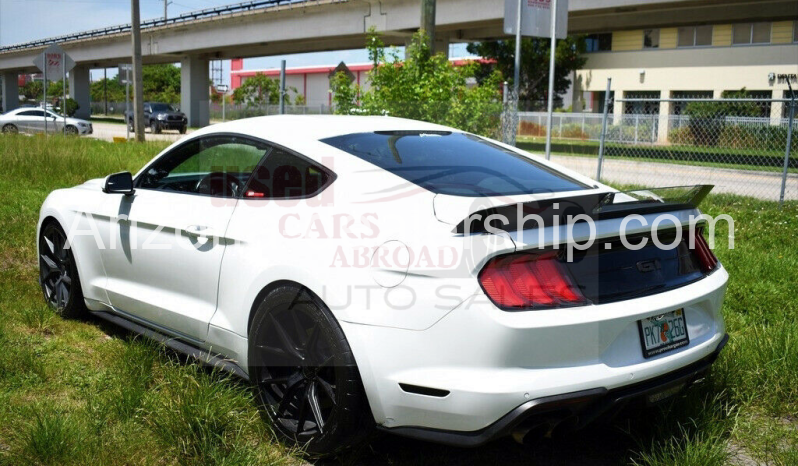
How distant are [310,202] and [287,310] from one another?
495 millimetres

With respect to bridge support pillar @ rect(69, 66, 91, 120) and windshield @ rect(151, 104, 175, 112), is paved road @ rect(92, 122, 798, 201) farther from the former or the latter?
bridge support pillar @ rect(69, 66, 91, 120)

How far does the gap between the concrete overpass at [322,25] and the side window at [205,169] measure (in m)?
23.4

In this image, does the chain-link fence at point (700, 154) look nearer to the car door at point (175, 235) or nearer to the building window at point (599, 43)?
the car door at point (175, 235)

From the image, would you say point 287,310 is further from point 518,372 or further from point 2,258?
point 2,258

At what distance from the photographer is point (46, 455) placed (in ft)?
10.4

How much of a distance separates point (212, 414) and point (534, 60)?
44.3 metres

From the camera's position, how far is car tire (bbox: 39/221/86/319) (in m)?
5.18

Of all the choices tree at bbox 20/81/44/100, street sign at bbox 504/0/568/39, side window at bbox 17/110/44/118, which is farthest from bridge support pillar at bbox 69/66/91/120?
street sign at bbox 504/0/568/39

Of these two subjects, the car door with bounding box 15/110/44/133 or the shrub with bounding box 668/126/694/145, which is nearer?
the shrub with bounding box 668/126/694/145

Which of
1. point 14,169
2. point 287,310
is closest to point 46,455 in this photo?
point 287,310

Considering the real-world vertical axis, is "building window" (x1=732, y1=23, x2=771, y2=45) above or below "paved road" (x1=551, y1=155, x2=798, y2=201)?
above

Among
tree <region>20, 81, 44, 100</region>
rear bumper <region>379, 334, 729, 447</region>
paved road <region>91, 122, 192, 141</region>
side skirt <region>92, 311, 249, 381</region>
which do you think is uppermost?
tree <region>20, 81, 44, 100</region>

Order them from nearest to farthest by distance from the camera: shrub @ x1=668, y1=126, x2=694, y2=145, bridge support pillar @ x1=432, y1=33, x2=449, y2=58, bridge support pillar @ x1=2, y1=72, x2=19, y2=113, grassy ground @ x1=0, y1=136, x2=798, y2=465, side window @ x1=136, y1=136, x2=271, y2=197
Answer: grassy ground @ x1=0, y1=136, x2=798, y2=465
side window @ x1=136, y1=136, x2=271, y2=197
shrub @ x1=668, y1=126, x2=694, y2=145
bridge support pillar @ x1=432, y1=33, x2=449, y2=58
bridge support pillar @ x1=2, y1=72, x2=19, y2=113

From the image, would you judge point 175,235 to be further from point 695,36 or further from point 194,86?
point 194,86
